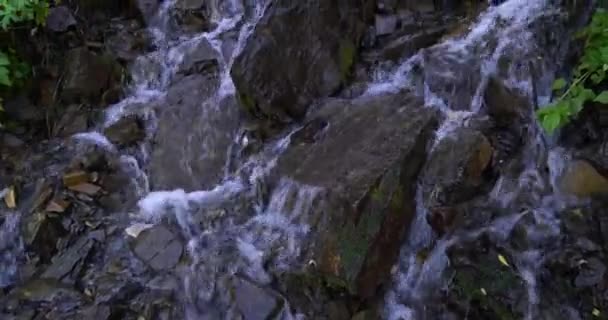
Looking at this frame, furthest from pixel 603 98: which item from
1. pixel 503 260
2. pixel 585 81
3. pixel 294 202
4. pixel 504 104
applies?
pixel 294 202

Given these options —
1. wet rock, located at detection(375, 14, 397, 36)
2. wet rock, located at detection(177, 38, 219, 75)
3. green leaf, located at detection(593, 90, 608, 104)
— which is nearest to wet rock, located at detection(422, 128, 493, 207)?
green leaf, located at detection(593, 90, 608, 104)

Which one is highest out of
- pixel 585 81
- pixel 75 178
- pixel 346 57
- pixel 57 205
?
pixel 346 57

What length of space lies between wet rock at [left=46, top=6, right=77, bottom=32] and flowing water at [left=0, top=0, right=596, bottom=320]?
85 cm

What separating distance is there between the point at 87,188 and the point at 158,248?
96 centimetres

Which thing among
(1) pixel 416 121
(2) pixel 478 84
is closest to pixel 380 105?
(1) pixel 416 121

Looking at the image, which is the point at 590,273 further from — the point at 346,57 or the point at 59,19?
the point at 59,19

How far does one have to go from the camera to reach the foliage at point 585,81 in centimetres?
469

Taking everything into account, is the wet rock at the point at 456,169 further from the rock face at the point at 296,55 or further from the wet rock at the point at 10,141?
the wet rock at the point at 10,141

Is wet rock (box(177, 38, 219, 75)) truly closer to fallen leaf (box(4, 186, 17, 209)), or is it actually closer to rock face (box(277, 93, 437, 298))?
rock face (box(277, 93, 437, 298))

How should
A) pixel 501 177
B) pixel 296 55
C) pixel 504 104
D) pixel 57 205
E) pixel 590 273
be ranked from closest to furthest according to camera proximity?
pixel 590 273
pixel 501 177
pixel 57 205
pixel 504 104
pixel 296 55

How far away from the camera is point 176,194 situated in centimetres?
552

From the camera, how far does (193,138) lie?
5.86m

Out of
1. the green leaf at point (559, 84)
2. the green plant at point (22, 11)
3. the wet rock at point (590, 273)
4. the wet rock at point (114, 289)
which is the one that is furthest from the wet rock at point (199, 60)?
the wet rock at point (590, 273)

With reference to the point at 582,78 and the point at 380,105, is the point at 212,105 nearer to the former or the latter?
the point at 380,105
